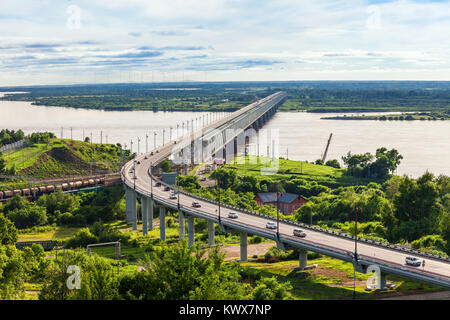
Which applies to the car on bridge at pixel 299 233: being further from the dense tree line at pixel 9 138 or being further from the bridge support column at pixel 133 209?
the dense tree line at pixel 9 138

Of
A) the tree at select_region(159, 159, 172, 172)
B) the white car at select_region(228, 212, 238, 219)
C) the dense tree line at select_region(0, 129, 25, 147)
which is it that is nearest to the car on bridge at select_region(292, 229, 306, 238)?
the white car at select_region(228, 212, 238, 219)

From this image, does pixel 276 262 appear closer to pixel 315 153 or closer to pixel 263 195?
pixel 263 195

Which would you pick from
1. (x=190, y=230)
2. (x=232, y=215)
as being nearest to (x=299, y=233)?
(x=232, y=215)

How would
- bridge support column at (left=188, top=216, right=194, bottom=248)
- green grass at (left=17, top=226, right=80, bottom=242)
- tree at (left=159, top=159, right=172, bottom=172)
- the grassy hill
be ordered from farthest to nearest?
the grassy hill, tree at (left=159, top=159, right=172, bottom=172), green grass at (left=17, top=226, right=80, bottom=242), bridge support column at (left=188, top=216, right=194, bottom=248)

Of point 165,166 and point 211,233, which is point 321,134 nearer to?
point 165,166

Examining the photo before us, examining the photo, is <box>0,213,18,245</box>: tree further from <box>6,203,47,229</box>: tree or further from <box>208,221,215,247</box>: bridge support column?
<box>6,203,47,229</box>: tree

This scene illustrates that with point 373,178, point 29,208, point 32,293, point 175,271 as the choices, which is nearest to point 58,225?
point 29,208
